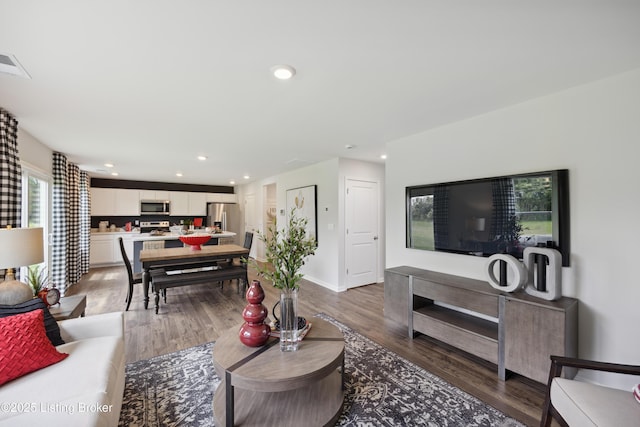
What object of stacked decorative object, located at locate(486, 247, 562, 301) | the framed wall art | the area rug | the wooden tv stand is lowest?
the area rug

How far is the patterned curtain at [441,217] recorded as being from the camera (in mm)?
3010

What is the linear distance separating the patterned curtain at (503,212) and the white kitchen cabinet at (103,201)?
28.3 feet

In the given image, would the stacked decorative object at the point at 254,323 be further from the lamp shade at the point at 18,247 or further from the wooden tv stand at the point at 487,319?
the wooden tv stand at the point at 487,319

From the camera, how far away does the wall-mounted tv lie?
221cm

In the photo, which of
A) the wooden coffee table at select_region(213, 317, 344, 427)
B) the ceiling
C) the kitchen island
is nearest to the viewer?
the ceiling

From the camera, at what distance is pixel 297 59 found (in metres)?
1.76

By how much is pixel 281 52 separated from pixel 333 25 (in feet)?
1.29

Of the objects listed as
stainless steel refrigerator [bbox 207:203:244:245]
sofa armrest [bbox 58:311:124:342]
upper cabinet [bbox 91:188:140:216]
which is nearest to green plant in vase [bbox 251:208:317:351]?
sofa armrest [bbox 58:311:124:342]

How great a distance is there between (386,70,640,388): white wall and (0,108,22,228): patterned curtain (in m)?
4.68

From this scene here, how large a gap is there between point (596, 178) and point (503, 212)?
0.67 m

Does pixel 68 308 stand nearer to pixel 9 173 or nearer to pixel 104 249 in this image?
pixel 9 173

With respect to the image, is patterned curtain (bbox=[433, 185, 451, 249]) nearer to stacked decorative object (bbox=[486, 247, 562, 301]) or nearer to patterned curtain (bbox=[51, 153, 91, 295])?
stacked decorative object (bbox=[486, 247, 562, 301])

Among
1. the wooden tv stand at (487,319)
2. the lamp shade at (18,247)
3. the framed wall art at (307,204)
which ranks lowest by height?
the wooden tv stand at (487,319)

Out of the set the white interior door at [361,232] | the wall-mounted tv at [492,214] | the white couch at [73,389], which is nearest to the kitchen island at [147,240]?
the white interior door at [361,232]
